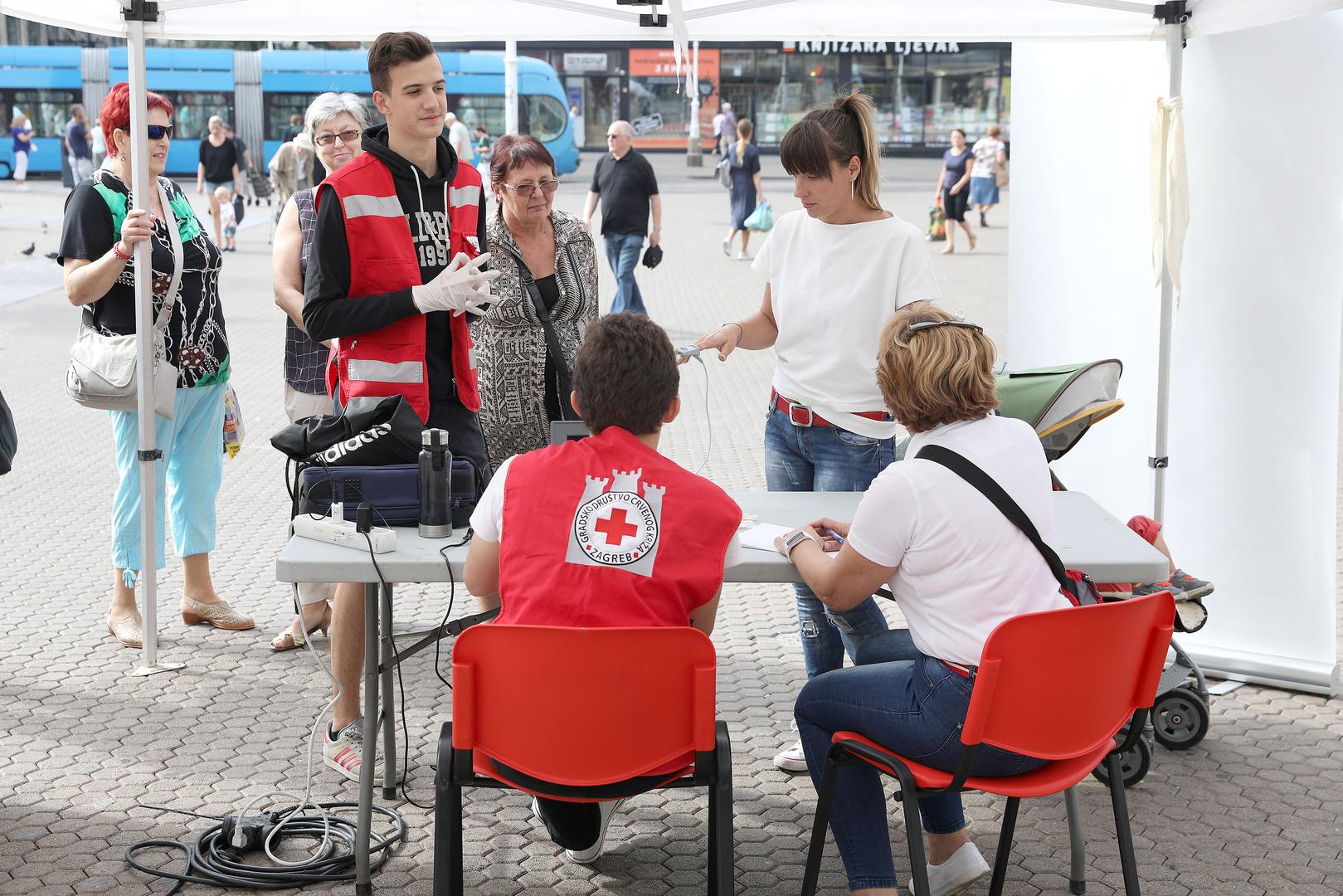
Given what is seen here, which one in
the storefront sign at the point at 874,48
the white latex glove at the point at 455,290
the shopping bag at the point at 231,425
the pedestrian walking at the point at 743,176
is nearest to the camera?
the white latex glove at the point at 455,290

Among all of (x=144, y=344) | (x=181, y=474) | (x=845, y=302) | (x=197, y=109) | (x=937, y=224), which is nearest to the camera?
(x=845, y=302)

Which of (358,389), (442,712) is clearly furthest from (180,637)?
(358,389)

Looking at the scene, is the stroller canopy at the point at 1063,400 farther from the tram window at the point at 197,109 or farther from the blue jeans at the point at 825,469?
the tram window at the point at 197,109

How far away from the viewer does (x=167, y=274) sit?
4426 millimetres

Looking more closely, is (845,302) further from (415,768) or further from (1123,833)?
(415,768)

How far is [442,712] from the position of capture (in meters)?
4.11

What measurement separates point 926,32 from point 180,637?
331cm

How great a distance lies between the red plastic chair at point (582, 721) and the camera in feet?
7.46

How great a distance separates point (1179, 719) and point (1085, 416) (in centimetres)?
95

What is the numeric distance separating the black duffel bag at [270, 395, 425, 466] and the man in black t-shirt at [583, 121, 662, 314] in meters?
7.46

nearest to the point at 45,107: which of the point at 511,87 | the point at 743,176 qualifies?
the point at 511,87

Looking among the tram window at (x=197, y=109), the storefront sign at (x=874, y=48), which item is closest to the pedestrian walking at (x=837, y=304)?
the tram window at (x=197, y=109)

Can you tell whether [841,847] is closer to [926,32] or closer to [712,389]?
[926,32]

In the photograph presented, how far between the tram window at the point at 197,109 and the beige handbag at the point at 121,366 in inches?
1011
